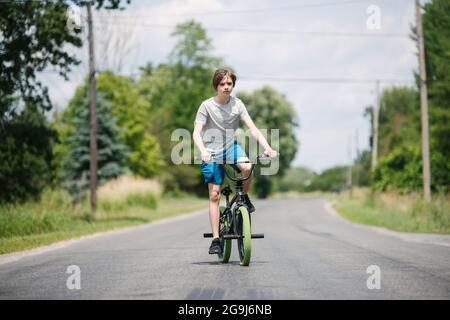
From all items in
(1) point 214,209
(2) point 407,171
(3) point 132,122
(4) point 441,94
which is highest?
(3) point 132,122

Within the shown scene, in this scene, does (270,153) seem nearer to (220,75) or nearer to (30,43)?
(220,75)

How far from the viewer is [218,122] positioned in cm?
887

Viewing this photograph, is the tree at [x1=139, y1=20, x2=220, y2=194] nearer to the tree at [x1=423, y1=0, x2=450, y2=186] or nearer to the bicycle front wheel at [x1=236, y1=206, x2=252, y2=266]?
the tree at [x1=423, y1=0, x2=450, y2=186]

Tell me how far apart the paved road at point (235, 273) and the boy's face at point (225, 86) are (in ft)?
6.95

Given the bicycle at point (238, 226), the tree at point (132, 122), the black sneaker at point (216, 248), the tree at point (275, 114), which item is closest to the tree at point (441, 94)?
the bicycle at point (238, 226)

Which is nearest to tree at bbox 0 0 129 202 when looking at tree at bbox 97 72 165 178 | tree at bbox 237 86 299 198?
tree at bbox 97 72 165 178

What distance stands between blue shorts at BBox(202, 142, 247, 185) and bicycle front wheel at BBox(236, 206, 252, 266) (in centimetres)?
48

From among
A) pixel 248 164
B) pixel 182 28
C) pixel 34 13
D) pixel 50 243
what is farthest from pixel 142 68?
pixel 248 164

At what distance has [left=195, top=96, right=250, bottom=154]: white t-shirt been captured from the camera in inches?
348

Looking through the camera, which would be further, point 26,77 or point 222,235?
point 26,77

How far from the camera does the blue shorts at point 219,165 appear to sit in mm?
8922

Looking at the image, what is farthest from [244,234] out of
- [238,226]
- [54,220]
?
[54,220]

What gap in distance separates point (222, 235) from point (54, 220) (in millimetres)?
11406
